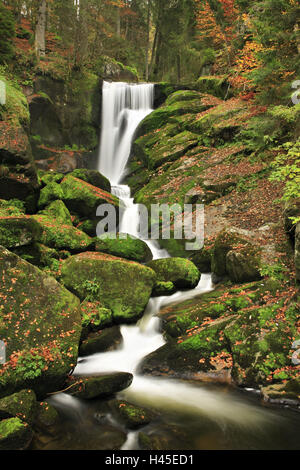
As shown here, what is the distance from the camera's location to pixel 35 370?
507 cm

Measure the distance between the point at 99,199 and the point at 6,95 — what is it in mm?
5006

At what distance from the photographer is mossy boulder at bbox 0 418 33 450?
3926 mm

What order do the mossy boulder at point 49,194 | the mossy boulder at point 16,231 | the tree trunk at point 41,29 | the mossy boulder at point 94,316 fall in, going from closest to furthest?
the mossy boulder at point 94,316
the mossy boulder at point 16,231
the mossy boulder at point 49,194
the tree trunk at point 41,29

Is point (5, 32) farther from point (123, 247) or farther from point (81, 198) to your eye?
point (123, 247)

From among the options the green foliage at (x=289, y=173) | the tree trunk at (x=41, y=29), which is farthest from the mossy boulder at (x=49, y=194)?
the tree trunk at (x=41, y=29)

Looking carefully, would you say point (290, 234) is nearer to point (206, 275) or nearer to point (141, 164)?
point (206, 275)

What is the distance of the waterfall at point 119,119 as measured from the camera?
19.1 m

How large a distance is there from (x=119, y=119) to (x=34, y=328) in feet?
58.0

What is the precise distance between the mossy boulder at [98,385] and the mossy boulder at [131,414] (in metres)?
0.39

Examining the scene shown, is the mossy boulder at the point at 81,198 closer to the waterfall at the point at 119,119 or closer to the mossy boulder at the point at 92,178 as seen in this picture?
the mossy boulder at the point at 92,178

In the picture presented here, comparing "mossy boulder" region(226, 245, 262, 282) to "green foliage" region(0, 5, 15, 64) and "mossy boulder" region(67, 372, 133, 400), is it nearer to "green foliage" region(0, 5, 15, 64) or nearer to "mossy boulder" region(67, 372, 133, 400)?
"mossy boulder" region(67, 372, 133, 400)

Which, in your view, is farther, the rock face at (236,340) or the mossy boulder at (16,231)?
the mossy boulder at (16,231)

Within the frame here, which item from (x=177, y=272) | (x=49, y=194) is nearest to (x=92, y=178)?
(x=49, y=194)
